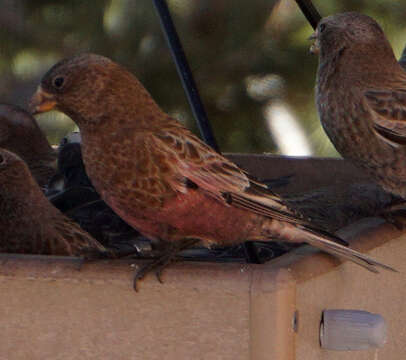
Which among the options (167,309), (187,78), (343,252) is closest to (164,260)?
(167,309)

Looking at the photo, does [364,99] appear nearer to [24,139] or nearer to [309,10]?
[309,10]

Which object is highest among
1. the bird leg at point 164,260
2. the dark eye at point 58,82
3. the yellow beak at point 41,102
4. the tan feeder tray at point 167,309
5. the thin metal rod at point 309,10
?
the thin metal rod at point 309,10

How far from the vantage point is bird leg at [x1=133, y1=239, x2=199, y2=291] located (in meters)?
1.88

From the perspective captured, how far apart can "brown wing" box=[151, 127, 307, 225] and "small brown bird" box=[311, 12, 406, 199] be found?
2.04 ft

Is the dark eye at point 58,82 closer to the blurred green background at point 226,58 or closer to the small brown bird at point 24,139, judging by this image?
the small brown bird at point 24,139

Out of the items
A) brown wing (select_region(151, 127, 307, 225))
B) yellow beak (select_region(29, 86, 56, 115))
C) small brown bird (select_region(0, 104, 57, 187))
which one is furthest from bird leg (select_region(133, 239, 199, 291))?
small brown bird (select_region(0, 104, 57, 187))

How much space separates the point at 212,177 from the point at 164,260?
0.23 meters

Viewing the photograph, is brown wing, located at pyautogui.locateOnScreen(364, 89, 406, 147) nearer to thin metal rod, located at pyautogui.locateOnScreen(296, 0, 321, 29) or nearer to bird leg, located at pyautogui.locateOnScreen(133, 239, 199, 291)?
thin metal rod, located at pyautogui.locateOnScreen(296, 0, 321, 29)

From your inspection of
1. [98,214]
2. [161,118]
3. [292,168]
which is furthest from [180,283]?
[292,168]

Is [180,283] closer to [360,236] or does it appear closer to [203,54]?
[360,236]

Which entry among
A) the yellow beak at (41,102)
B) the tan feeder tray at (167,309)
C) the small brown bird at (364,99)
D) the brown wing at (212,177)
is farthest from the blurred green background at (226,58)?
the tan feeder tray at (167,309)

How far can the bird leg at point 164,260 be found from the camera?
1.88 m

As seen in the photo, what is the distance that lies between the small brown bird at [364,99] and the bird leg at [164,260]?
0.74m

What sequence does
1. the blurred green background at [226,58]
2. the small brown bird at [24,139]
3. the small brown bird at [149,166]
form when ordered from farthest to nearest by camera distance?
the blurred green background at [226,58] < the small brown bird at [24,139] < the small brown bird at [149,166]
